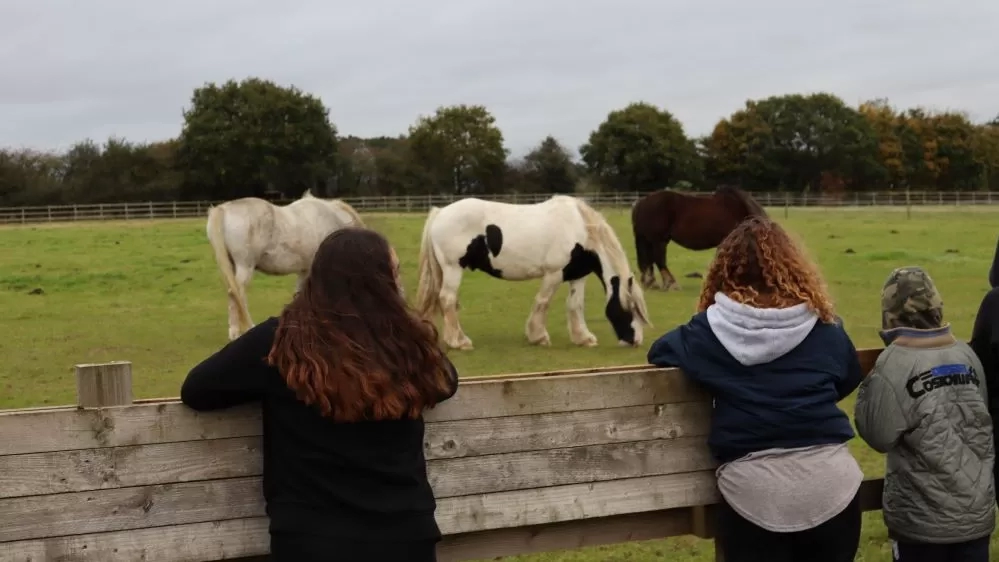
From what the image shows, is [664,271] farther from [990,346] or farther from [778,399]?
[778,399]

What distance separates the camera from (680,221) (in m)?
17.5

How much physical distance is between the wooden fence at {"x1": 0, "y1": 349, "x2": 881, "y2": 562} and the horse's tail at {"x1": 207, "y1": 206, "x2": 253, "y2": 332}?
877 cm

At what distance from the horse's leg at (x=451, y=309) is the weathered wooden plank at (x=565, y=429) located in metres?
7.61

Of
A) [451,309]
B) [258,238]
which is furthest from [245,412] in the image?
[258,238]

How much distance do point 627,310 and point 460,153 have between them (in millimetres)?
52965

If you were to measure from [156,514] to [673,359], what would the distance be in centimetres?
172

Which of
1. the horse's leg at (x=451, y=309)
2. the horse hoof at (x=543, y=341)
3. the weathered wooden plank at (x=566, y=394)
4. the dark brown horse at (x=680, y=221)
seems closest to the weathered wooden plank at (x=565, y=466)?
the weathered wooden plank at (x=566, y=394)

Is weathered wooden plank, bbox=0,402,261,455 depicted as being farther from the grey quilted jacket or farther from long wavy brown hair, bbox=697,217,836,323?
the grey quilted jacket

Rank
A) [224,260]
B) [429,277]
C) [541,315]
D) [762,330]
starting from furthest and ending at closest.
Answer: [224,260] < [429,277] < [541,315] < [762,330]

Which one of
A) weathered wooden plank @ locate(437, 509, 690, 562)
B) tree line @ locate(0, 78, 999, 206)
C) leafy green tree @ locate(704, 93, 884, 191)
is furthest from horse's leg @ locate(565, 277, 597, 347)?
leafy green tree @ locate(704, 93, 884, 191)

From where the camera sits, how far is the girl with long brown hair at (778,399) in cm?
296

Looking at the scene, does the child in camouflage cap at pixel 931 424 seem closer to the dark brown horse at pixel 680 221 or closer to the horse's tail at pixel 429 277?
the horse's tail at pixel 429 277

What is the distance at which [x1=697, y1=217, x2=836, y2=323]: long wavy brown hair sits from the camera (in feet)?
9.86

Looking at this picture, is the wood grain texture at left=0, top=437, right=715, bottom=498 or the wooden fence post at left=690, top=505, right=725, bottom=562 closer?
the wood grain texture at left=0, top=437, right=715, bottom=498
